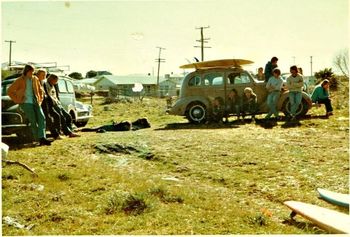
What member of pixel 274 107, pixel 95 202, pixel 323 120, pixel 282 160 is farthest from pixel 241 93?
pixel 95 202

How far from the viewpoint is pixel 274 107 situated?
9.78 m

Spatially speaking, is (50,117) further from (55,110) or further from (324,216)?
(324,216)

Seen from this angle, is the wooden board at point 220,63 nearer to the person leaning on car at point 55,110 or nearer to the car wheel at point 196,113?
the car wheel at point 196,113

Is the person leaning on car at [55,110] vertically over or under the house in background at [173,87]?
under

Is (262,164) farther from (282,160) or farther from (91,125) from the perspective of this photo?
(91,125)

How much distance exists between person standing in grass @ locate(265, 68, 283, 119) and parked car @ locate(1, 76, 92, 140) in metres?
4.07

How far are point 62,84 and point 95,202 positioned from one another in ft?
20.3

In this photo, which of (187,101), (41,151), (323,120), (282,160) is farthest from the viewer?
(187,101)

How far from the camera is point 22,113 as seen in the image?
7125mm

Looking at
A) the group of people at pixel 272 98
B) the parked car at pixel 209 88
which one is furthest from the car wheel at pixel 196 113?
the group of people at pixel 272 98

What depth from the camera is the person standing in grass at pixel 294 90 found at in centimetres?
943

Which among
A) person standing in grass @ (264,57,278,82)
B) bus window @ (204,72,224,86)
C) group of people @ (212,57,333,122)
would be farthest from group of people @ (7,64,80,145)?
person standing in grass @ (264,57,278,82)

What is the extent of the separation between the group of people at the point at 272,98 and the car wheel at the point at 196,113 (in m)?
0.27

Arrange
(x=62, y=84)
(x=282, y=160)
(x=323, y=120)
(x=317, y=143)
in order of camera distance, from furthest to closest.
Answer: (x=62, y=84)
(x=323, y=120)
(x=317, y=143)
(x=282, y=160)
